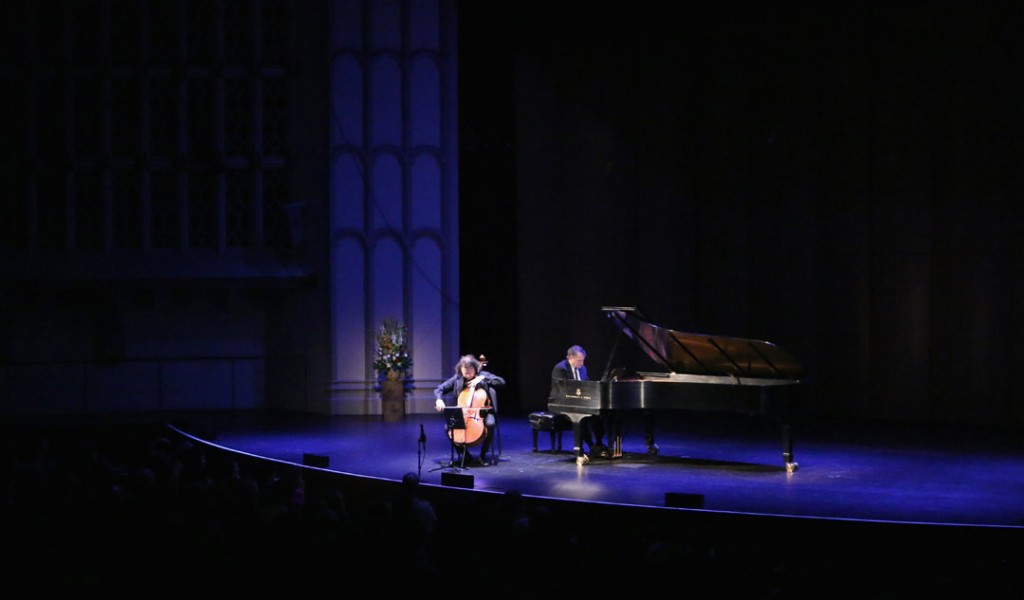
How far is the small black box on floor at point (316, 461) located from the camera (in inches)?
382

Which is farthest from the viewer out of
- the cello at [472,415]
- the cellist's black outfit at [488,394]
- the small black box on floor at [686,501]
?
the cellist's black outfit at [488,394]

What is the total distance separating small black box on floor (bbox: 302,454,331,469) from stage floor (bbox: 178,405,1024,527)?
16.9 inches

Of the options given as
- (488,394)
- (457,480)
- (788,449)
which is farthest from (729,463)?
(457,480)

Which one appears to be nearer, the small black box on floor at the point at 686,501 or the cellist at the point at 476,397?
the small black box on floor at the point at 686,501

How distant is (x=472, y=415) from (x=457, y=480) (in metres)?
1.79

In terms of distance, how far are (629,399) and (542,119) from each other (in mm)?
7053

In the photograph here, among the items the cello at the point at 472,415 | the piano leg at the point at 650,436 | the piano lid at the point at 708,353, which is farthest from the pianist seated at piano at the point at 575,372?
the cello at the point at 472,415

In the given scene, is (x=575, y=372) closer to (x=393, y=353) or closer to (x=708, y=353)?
(x=708, y=353)

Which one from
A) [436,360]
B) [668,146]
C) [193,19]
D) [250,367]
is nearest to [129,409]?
[250,367]

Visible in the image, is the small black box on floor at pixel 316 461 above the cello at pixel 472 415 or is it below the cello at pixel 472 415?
below

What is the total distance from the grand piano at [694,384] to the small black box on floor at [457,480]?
195cm

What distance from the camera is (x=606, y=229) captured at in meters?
16.0

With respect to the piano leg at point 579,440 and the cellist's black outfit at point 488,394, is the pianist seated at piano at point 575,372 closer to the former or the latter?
the piano leg at point 579,440

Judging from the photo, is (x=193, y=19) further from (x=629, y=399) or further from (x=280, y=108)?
(x=629, y=399)
